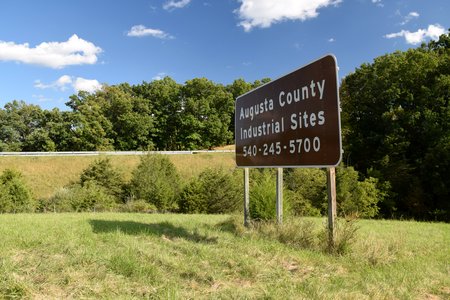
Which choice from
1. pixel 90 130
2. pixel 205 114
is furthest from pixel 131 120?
pixel 205 114

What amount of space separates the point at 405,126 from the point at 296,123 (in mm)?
28948

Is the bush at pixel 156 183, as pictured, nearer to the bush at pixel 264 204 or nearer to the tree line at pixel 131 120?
the bush at pixel 264 204

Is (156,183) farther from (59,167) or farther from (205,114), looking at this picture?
(205,114)

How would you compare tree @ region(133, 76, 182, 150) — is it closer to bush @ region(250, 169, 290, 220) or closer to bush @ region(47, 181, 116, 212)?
bush @ region(47, 181, 116, 212)

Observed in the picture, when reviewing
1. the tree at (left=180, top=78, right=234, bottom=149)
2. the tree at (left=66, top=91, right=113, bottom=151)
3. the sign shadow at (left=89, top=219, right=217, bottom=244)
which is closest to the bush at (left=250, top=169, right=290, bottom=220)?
the sign shadow at (left=89, top=219, right=217, bottom=244)

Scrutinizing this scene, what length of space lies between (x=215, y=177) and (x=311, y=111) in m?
17.0

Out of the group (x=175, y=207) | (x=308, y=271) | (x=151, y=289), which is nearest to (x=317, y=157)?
(x=308, y=271)

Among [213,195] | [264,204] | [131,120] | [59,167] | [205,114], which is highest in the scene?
[205,114]

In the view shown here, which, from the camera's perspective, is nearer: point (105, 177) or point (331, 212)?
point (331, 212)

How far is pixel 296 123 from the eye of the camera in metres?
6.81

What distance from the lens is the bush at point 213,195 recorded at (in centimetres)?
2217

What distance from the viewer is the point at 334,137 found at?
5.74m

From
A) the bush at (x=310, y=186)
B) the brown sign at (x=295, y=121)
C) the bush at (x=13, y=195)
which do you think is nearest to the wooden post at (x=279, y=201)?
the brown sign at (x=295, y=121)

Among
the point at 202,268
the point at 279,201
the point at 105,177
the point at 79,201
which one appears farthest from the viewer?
the point at 105,177
